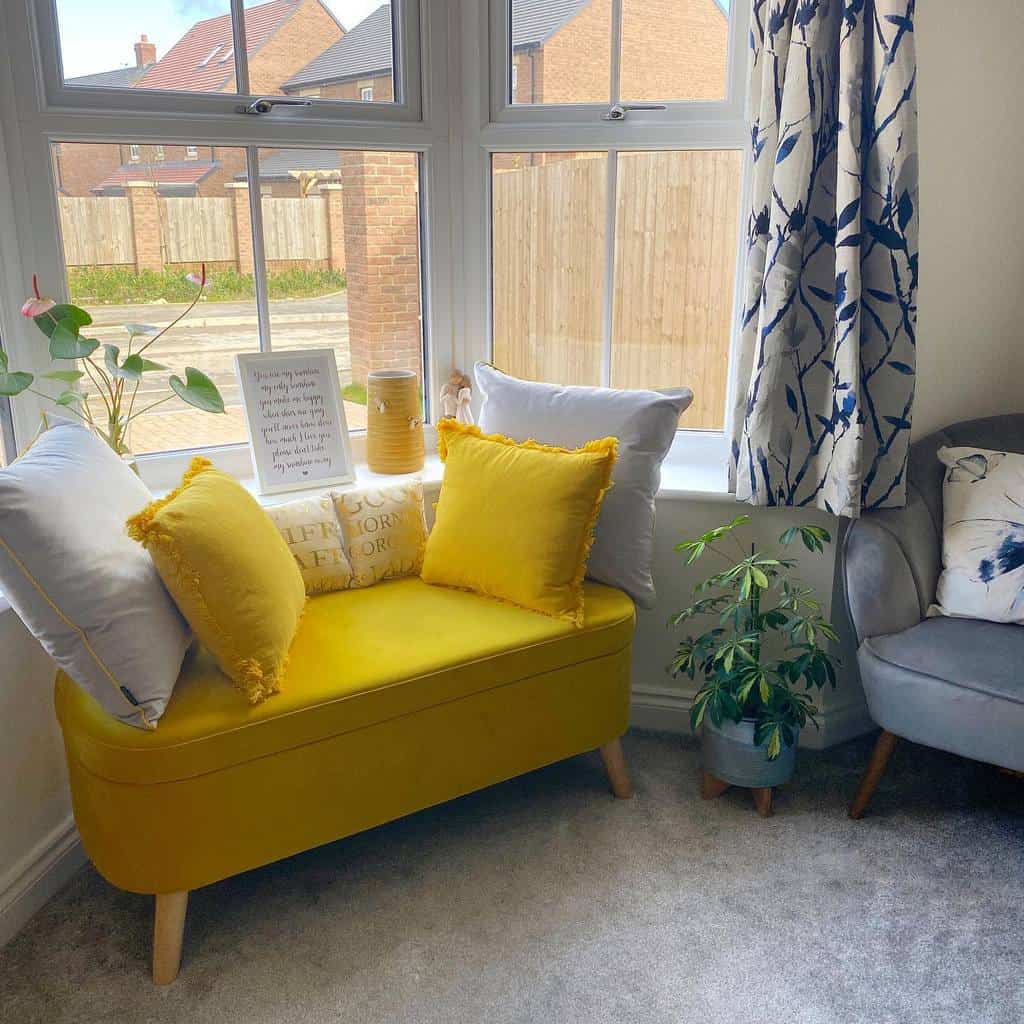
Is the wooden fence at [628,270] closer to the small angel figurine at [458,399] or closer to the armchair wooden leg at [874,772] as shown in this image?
the small angel figurine at [458,399]

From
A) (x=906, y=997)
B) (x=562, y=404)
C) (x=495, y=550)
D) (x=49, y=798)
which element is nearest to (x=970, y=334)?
(x=562, y=404)

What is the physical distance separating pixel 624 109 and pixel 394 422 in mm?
949

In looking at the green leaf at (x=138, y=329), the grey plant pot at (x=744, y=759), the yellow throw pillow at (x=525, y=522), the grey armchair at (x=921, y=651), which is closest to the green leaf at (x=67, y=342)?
the green leaf at (x=138, y=329)

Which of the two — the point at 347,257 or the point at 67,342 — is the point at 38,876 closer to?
the point at 67,342

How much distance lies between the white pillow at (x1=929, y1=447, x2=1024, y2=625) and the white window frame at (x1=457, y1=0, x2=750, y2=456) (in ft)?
1.93

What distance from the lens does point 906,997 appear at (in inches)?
66.8

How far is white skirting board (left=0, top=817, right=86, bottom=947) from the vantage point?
6.00ft

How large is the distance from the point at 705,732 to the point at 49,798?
1.38 meters

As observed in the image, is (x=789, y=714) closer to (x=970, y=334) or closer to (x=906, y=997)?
(x=906, y=997)

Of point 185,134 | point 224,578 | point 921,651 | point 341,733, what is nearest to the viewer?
point 224,578

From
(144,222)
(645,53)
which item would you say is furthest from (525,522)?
(645,53)

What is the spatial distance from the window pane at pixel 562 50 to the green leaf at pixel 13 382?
1.37 m

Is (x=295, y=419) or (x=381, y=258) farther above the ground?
(x=381, y=258)

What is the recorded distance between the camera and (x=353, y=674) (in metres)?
1.82
